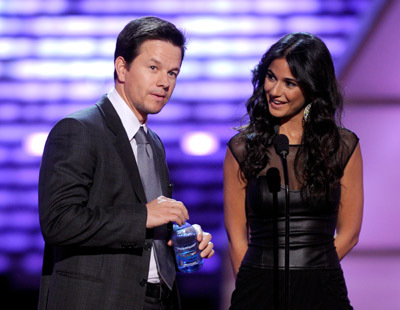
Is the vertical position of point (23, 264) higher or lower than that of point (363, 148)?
lower

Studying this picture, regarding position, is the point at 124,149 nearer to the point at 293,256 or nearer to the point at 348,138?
the point at 293,256

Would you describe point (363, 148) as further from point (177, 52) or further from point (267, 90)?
point (177, 52)

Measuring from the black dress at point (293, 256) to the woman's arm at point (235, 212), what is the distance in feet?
0.28

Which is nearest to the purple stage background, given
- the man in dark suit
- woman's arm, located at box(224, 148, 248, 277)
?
woman's arm, located at box(224, 148, 248, 277)

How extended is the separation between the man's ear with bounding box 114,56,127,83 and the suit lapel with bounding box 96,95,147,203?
16 centimetres

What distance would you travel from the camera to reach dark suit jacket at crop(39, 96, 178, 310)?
1.88 meters

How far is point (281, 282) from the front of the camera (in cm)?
243

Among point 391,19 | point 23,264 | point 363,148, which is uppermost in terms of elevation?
point 391,19

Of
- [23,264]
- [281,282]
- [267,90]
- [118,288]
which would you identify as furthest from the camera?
[23,264]

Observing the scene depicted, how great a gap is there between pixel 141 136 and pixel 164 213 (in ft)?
1.35

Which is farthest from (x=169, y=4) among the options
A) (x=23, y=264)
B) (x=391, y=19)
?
(x=23, y=264)

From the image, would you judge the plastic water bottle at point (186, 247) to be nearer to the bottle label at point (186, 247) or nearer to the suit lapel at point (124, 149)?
the bottle label at point (186, 247)

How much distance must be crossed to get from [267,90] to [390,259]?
189cm

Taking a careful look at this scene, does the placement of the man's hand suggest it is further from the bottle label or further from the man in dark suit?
the bottle label
